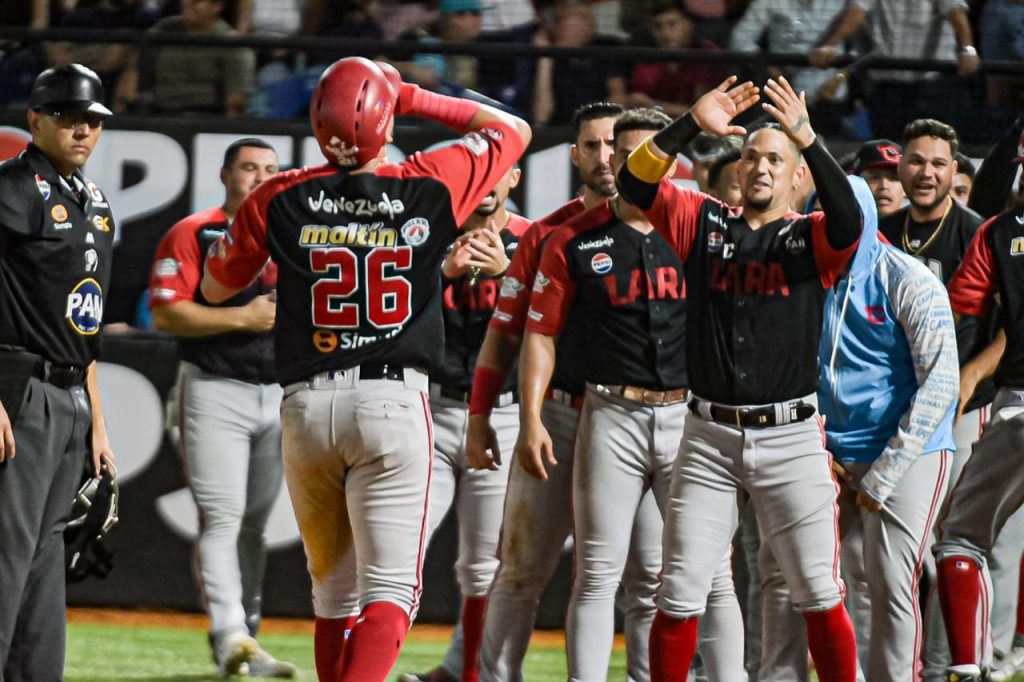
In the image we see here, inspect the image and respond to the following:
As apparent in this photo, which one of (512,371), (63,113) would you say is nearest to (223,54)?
(512,371)

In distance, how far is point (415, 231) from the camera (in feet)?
15.0

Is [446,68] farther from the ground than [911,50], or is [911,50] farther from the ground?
[911,50]

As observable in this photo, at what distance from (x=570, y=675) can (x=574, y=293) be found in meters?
1.32

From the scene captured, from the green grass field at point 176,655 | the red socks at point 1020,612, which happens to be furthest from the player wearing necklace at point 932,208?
the green grass field at point 176,655

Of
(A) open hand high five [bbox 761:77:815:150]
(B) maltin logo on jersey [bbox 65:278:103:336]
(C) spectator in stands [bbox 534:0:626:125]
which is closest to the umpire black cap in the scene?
(B) maltin logo on jersey [bbox 65:278:103:336]

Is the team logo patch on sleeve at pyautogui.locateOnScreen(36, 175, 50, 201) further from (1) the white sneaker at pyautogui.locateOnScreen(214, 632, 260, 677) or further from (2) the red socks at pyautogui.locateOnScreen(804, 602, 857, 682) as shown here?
(2) the red socks at pyautogui.locateOnScreen(804, 602, 857, 682)

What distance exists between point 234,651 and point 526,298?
1.94 m

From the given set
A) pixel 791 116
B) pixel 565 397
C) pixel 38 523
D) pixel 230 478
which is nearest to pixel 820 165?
pixel 791 116

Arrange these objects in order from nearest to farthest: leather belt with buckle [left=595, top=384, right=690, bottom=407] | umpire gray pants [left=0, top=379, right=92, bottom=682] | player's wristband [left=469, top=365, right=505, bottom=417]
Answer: umpire gray pants [left=0, top=379, right=92, bottom=682], leather belt with buckle [left=595, top=384, right=690, bottom=407], player's wristband [left=469, top=365, right=505, bottom=417]

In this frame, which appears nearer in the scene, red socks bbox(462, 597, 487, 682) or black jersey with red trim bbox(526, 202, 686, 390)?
black jersey with red trim bbox(526, 202, 686, 390)

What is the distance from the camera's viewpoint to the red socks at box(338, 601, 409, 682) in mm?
4398

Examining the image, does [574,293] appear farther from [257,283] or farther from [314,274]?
[257,283]

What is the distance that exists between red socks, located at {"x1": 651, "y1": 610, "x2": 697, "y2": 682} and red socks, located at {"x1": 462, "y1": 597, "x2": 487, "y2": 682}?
1.29 m

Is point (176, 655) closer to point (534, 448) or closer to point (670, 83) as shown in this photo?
point (534, 448)
